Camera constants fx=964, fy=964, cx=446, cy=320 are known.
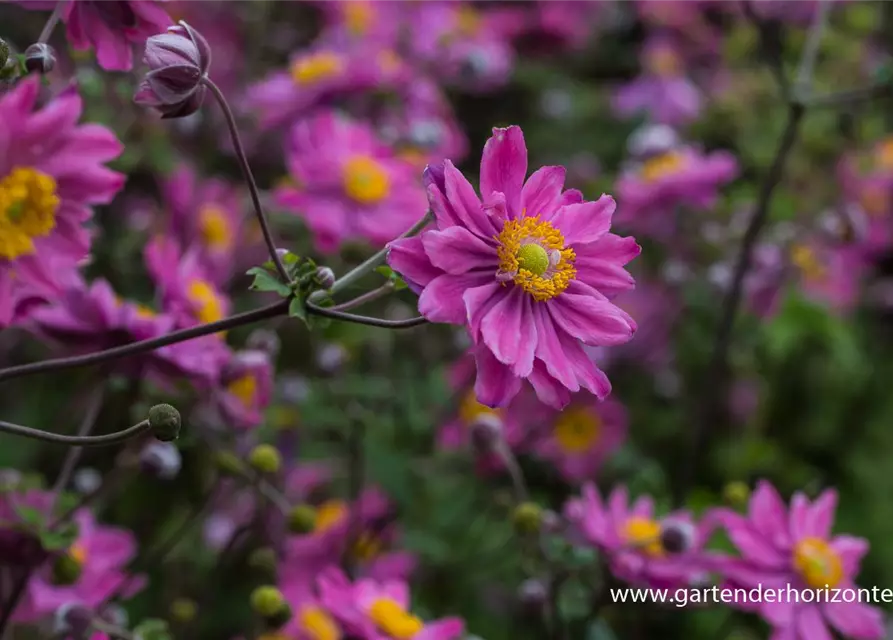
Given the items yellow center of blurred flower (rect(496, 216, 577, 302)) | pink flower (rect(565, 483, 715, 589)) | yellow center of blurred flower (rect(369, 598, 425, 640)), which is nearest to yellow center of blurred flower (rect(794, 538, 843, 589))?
pink flower (rect(565, 483, 715, 589))

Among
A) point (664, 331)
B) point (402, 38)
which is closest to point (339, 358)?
point (664, 331)

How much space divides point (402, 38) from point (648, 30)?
67 centimetres

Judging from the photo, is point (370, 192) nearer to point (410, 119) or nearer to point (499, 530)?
point (410, 119)

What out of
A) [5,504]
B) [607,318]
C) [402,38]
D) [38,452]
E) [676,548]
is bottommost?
[38,452]

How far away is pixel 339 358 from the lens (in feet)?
4.19

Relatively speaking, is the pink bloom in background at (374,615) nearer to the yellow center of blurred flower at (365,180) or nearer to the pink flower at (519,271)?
the pink flower at (519,271)

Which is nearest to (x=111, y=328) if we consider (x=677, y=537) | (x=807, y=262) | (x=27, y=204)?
(x=27, y=204)

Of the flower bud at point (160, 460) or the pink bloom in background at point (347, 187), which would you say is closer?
the flower bud at point (160, 460)

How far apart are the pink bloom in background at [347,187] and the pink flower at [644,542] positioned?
43 cm

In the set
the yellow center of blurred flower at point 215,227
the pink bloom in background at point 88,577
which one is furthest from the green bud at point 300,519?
the yellow center of blurred flower at point 215,227

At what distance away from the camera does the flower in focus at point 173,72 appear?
2.33 feet

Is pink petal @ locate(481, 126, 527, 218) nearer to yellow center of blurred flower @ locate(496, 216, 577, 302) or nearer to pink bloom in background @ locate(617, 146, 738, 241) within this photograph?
yellow center of blurred flower @ locate(496, 216, 577, 302)

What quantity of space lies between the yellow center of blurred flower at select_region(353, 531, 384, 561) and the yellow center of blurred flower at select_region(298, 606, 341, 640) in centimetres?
10

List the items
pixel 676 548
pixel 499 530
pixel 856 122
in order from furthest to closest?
pixel 856 122
pixel 499 530
pixel 676 548
